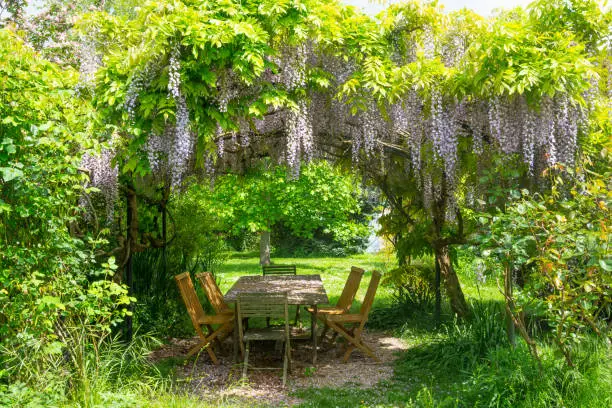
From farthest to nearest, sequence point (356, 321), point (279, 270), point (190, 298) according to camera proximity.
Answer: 1. point (279, 270)
2. point (356, 321)
3. point (190, 298)

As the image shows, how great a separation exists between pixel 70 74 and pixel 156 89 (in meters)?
0.86

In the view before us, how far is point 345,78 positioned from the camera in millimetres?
4801

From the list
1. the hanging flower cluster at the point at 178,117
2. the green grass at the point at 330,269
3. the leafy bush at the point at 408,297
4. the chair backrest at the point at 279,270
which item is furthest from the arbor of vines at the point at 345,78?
the green grass at the point at 330,269

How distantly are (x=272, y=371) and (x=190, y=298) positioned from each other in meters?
1.16

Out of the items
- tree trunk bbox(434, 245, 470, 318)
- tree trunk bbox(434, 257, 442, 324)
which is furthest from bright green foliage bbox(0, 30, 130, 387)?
tree trunk bbox(434, 257, 442, 324)

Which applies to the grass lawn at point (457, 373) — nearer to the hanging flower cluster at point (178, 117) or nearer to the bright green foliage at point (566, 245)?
the bright green foliage at point (566, 245)

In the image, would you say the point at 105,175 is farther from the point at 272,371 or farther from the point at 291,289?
the point at 272,371

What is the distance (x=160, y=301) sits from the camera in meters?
6.66

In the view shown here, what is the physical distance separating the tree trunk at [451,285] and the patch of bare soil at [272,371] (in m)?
0.78

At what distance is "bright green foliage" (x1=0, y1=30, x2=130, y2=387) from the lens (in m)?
3.07

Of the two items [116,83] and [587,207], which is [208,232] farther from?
[587,207]

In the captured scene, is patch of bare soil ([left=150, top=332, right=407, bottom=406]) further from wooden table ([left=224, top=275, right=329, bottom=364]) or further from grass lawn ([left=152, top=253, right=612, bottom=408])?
wooden table ([left=224, top=275, right=329, bottom=364])

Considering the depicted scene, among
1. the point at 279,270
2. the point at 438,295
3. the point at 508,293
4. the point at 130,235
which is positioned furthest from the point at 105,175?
the point at 438,295

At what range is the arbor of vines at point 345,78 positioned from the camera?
4.09 m
